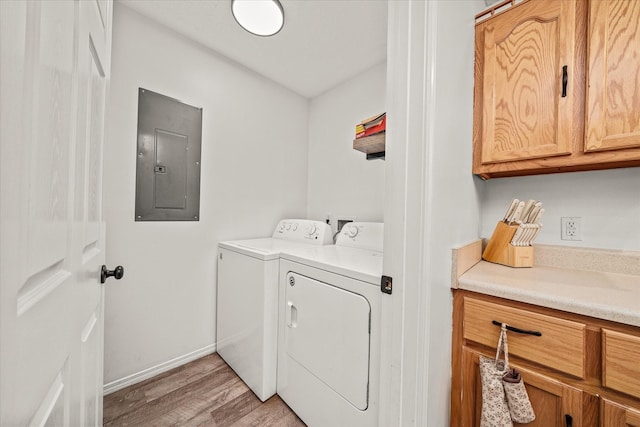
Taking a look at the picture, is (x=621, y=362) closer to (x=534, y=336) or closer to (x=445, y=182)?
(x=534, y=336)

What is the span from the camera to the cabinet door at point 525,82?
1095mm

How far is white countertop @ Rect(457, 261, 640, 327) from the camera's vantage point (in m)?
0.76

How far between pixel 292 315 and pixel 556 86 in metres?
1.77

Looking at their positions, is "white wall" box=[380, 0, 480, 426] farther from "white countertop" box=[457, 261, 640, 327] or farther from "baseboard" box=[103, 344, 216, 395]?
"baseboard" box=[103, 344, 216, 395]

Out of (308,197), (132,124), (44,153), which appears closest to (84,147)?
(44,153)

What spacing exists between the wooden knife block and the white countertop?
42 millimetres

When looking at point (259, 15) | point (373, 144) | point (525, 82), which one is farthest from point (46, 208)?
point (525, 82)

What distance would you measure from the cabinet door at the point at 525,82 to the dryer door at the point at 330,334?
1.05 m

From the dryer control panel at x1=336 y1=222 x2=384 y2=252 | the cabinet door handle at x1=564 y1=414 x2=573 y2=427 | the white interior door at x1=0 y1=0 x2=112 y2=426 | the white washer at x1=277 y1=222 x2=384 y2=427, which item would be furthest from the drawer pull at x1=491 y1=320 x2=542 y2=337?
the white interior door at x1=0 y1=0 x2=112 y2=426

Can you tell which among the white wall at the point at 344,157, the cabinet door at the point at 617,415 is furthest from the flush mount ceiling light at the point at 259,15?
the cabinet door at the point at 617,415

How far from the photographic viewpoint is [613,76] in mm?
999

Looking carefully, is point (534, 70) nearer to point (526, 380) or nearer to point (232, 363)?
point (526, 380)

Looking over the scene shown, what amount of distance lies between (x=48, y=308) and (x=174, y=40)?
6.69 ft

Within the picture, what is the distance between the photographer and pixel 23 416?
1.10 feet
